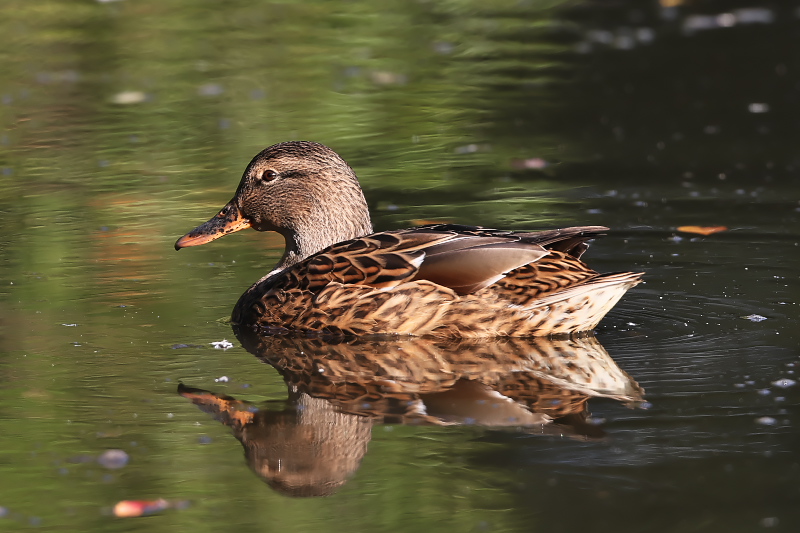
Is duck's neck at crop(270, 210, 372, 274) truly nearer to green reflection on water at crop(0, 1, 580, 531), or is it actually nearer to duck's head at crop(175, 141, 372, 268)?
duck's head at crop(175, 141, 372, 268)

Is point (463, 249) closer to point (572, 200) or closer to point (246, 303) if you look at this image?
point (246, 303)

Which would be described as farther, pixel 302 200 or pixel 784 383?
pixel 302 200

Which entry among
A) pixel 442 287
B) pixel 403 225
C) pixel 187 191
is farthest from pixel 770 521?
pixel 187 191

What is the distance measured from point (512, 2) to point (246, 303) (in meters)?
12.6

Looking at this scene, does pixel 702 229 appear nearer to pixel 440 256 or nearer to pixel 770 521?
pixel 440 256

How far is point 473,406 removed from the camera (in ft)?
20.8

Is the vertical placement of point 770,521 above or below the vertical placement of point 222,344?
above

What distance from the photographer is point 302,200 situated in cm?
865

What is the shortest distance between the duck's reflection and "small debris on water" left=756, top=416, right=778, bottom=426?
2.02 feet

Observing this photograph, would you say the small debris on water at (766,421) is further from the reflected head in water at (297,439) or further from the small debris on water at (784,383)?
the reflected head in water at (297,439)

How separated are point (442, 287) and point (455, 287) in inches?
3.1

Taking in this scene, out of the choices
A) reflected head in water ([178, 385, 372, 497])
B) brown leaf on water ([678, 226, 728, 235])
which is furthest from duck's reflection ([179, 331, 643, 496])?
brown leaf on water ([678, 226, 728, 235])

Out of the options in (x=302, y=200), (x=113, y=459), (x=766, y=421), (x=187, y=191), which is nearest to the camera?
(x=113, y=459)

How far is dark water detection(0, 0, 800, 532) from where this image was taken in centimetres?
537
